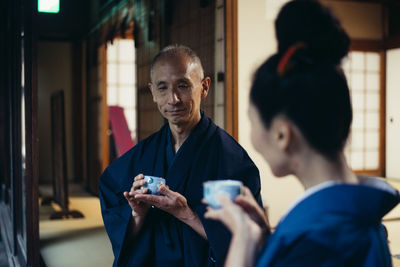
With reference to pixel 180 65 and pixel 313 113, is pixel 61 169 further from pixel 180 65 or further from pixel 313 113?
pixel 313 113

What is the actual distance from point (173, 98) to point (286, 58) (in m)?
0.76

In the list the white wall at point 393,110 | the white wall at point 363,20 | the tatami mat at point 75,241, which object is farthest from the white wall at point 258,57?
the white wall at point 393,110

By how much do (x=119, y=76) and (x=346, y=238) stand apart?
23.6ft

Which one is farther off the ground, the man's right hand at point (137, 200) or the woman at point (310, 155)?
the woman at point (310, 155)

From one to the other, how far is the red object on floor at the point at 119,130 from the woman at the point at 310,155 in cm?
530

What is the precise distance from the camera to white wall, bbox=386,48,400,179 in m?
7.77

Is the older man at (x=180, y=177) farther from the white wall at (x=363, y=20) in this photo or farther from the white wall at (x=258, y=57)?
the white wall at (x=363, y=20)

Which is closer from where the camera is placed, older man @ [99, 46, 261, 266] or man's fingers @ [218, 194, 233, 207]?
man's fingers @ [218, 194, 233, 207]

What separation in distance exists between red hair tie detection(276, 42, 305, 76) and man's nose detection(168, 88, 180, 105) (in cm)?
75

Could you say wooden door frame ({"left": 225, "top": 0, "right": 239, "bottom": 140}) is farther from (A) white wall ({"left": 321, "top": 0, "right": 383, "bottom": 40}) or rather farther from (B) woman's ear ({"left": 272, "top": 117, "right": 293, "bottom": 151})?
(A) white wall ({"left": 321, "top": 0, "right": 383, "bottom": 40})

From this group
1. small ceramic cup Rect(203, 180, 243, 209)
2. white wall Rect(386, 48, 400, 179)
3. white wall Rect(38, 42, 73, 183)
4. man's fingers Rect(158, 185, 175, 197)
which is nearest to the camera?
small ceramic cup Rect(203, 180, 243, 209)

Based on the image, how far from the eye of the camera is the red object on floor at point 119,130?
Result: 6.16 m

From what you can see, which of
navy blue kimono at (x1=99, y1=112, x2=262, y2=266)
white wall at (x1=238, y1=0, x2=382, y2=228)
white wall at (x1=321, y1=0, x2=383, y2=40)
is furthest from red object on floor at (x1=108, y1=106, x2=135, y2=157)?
navy blue kimono at (x1=99, y1=112, x2=262, y2=266)

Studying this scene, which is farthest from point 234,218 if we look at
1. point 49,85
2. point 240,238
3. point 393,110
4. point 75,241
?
point 393,110
